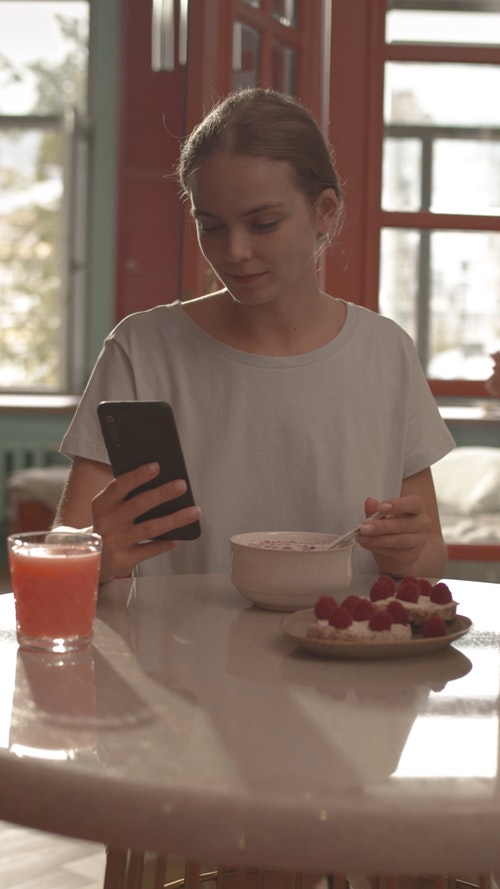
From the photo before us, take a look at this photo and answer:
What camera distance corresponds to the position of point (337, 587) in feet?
3.61

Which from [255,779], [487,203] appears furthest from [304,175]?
[487,203]

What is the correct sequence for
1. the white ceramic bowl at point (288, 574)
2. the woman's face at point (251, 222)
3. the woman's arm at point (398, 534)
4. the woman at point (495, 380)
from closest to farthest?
the white ceramic bowl at point (288, 574) < the woman's arm at point (398, 534) < the woman's face at point (251, 222) < the woman at point (495, 380)

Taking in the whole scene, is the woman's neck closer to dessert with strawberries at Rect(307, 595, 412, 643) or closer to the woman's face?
the woman's face

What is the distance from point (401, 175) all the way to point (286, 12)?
54 centimetres

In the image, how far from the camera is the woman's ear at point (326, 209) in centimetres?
149

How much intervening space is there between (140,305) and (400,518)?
4883 millimetres

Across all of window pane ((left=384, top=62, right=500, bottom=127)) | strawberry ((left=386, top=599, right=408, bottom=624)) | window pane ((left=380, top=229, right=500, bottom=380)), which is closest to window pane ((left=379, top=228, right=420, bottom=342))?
window pane ((left=380, top=229, right=500, bottom=380))

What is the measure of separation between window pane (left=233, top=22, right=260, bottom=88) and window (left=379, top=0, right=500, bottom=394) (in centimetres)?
37

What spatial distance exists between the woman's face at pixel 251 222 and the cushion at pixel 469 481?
4.79ft

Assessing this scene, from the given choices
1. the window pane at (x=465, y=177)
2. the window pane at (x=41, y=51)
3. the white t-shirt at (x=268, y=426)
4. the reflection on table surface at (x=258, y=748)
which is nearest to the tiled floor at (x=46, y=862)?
the white t-shirt at (x=268, y=426)

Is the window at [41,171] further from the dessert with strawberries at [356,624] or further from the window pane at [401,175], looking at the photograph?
the dessert with strawberries at [356,624]

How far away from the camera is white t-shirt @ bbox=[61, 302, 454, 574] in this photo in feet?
5.00

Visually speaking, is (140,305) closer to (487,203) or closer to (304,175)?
(487,203)

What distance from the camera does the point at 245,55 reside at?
2.40 m
